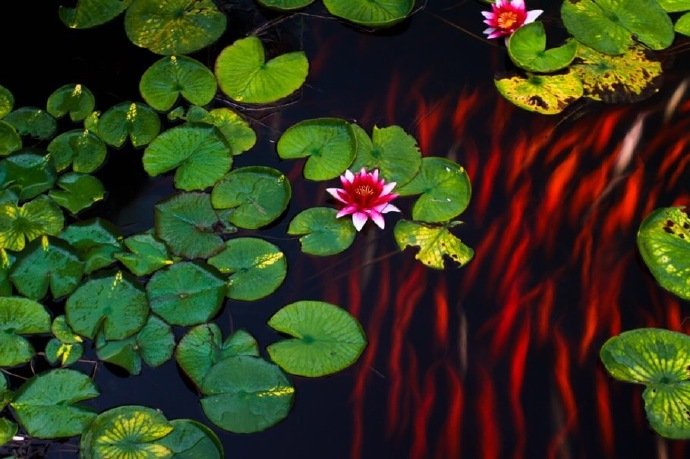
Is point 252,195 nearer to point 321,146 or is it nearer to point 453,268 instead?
point 321,146

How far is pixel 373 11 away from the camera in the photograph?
219cm

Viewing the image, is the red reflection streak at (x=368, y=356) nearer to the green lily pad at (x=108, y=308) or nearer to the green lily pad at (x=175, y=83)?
the green lily pad at (x=108, y=308)

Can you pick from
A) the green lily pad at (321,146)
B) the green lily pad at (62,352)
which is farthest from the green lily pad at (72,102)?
the green lily pad at (62,352)

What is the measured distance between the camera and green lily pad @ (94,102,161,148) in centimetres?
199

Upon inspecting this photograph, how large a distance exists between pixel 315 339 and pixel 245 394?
17 cm

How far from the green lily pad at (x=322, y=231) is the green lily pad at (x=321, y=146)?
0.10 metres

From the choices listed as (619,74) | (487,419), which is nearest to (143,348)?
(487,419)

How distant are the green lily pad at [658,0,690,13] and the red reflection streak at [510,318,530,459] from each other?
36.2 inches

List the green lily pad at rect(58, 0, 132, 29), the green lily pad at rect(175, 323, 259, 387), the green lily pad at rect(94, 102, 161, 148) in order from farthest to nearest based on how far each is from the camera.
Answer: the green lily pad at rect(58, 0, 132, 29)
the green lily pad at rect(94, 102, 161, 148)
the green lily pad at rect(175, 323, 259, 387)

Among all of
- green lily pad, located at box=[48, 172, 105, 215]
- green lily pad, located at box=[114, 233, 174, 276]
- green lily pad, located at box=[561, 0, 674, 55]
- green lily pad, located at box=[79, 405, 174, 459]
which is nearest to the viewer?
green lily pad, located at box=[79, 405, 174, 459]

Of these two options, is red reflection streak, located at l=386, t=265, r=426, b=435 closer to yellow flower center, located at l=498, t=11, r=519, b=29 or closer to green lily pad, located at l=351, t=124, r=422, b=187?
green lily pad, located at l=351, t=124, r=422, b=187

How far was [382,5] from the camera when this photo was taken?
7.22 ft

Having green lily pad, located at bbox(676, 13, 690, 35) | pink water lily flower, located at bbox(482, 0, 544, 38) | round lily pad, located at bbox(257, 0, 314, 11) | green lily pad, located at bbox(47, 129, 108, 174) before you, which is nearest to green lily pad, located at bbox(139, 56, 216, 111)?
green lily pad, located at bbox(47, 129, 108, 174)

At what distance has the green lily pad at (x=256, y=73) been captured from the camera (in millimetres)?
2059
